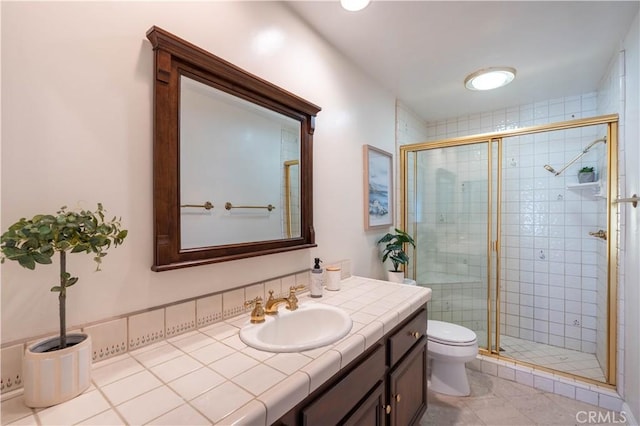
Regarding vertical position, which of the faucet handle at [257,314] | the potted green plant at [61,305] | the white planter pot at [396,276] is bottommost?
the white planter pot at [396,276]

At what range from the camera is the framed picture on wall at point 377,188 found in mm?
2168

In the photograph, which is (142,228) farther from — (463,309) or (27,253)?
(463,309)

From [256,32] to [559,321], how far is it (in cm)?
343

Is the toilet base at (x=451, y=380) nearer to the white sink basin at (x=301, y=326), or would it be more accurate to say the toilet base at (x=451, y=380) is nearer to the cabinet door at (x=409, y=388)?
the cabinet door at (x=409, y=388)

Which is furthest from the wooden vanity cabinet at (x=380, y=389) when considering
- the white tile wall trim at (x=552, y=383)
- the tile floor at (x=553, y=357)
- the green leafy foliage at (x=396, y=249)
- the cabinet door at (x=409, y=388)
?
the tile floor at (x=553, y=357)

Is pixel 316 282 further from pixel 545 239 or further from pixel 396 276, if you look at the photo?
pixel 545 239

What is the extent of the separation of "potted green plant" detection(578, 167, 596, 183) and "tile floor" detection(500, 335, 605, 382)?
1500 mm

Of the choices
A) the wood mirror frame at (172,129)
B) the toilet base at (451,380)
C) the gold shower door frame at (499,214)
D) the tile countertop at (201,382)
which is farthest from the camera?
the toilet base at (451,380)

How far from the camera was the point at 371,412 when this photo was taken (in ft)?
3.52

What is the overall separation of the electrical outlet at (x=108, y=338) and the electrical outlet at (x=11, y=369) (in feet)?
0.44

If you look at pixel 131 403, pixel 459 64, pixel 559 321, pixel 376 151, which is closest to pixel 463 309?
pixel 559 321

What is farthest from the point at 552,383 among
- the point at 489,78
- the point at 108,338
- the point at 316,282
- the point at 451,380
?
the point at 108,338

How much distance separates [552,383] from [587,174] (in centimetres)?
171

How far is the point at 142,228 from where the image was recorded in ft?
3.11
